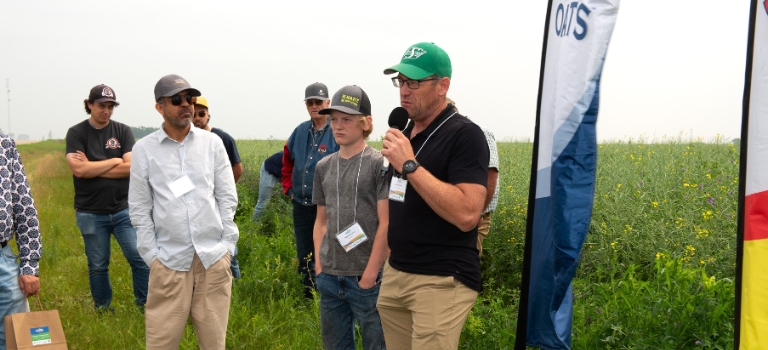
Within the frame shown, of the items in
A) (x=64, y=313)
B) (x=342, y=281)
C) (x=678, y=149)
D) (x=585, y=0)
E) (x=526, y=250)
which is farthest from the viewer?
(x=678, y=149)

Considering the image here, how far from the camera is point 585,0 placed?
2.59 meters

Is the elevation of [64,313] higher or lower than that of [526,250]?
lower

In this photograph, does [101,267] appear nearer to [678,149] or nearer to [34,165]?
[678,149]

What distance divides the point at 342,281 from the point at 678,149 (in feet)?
32.4

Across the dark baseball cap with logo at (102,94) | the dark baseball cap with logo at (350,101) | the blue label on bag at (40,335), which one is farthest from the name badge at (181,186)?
the dark baseball cap with logo at (102,94)

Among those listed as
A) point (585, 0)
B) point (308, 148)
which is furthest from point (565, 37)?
point (308, 148)

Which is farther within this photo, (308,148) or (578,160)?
(308,148)

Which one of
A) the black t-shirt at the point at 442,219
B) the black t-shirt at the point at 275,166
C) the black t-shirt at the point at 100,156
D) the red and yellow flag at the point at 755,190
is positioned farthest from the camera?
the black t-shirt at the point at 275,166

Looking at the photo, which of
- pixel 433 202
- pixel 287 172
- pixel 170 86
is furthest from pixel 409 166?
pixel 287 172

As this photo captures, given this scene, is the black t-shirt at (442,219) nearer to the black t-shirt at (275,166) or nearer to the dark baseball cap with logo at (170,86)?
the dark baseball cap with logo at (170,86)

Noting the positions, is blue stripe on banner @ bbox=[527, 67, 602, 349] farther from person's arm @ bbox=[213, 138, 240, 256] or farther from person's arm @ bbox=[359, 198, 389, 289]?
person's arm @ bbox=[213, 138, 240, 256]

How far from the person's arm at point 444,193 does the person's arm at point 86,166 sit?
12.8 ft

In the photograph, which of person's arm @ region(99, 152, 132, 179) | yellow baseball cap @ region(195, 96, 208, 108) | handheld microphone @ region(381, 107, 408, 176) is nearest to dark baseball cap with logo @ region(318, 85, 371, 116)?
handheld microphone @ region(381, 107, 408, 176)

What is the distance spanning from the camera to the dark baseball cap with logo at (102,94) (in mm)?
5629
